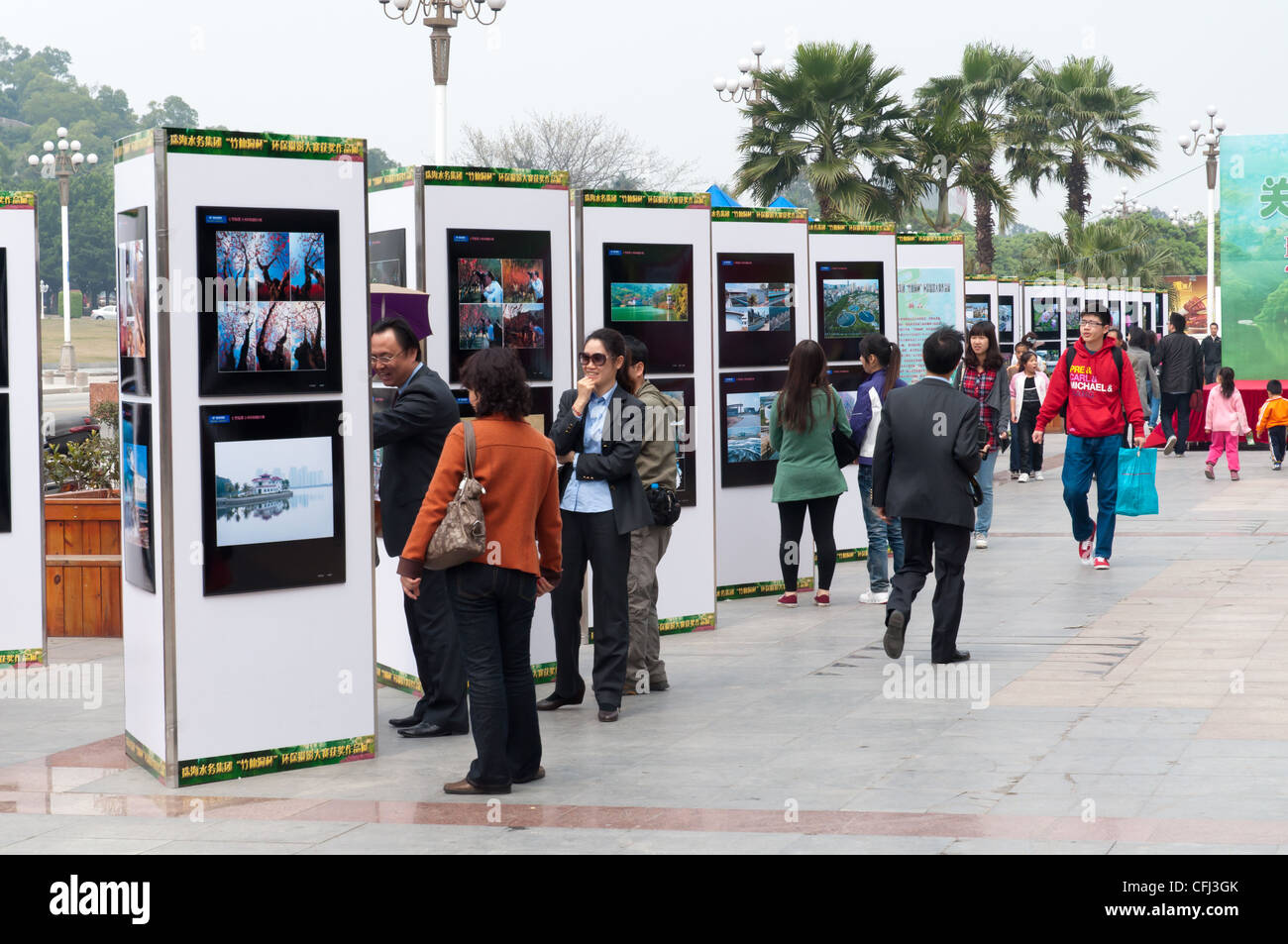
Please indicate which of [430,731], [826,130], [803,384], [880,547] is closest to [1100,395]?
[880,547]

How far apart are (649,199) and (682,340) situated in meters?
0.94

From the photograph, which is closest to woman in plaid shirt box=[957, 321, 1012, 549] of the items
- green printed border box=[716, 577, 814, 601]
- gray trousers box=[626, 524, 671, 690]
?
green printed border box=[716, 577, 814, 601]

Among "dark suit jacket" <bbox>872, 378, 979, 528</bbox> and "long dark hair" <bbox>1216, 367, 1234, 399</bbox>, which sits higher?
"long dark hair" <bbox>1216, 367, 1234, 399</bbox>

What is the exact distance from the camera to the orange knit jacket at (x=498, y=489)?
6.06 meters

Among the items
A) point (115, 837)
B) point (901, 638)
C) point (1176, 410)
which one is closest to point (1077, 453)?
point (901, 638)

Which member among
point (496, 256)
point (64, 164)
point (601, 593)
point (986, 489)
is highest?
point (64, 164)

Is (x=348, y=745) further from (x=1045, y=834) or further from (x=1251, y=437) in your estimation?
(x=1251, y=437)

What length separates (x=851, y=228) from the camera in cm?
1282

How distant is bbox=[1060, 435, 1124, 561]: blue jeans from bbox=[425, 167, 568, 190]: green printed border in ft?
16.8

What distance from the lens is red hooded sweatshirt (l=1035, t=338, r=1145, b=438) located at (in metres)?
11.7

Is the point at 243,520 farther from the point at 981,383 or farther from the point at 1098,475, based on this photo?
the point at 981,383

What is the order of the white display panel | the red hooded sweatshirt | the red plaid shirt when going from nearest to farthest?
the white display panel
the red hooded sweatshirt
the red plaid shirt

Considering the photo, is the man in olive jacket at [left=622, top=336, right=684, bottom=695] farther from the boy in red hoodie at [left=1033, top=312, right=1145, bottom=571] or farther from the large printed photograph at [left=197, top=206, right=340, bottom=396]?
the boy in red hoodie at [left=1033, top=312, right=1145, bottom=571]

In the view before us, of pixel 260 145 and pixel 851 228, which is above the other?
pixel 851 228
